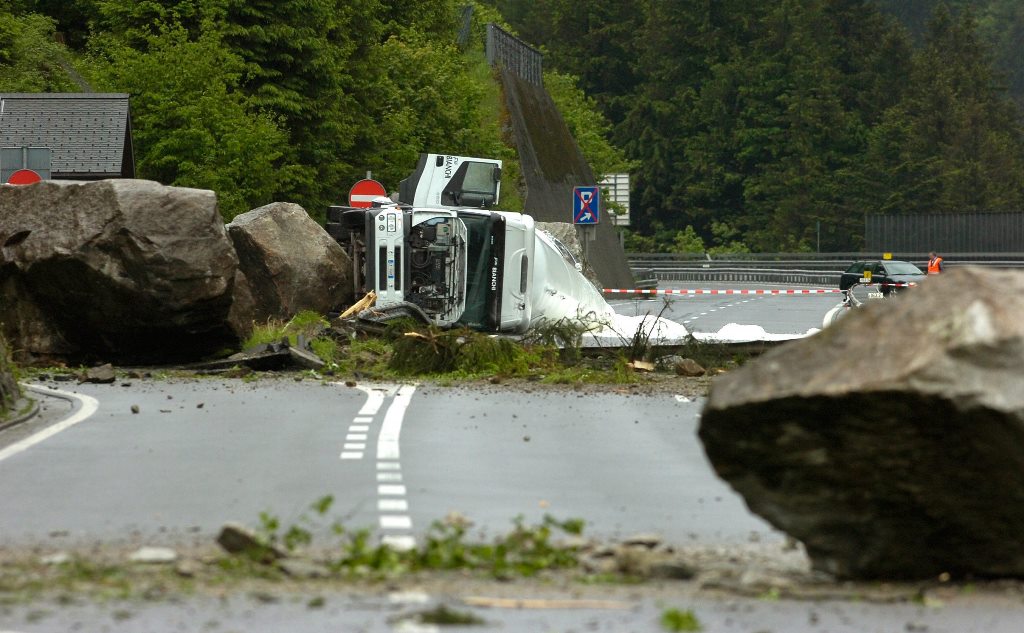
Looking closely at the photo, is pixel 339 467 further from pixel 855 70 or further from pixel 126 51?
pixel 855 70

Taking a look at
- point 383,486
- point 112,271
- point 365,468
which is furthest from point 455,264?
point 383,486

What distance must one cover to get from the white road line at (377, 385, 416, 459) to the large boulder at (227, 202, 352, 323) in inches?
352

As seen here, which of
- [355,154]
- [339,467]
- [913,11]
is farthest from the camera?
[913,11]

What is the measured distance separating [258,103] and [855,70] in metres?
70.9

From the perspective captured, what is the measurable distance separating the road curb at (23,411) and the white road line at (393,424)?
313 cm

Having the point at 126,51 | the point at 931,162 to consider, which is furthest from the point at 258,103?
the point at 931,162

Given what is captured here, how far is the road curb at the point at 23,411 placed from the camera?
54.1 ft

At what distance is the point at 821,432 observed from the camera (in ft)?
27.7

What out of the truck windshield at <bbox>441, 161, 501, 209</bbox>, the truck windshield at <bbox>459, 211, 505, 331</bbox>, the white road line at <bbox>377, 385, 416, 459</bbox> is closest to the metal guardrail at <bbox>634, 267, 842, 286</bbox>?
the truck windshield at <bbox>441, 161, 501, 209</bbox>

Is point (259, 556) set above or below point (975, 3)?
below

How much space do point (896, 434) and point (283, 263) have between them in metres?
22.5

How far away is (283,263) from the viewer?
99.0 feet

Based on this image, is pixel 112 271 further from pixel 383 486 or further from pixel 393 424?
pixel 383 486

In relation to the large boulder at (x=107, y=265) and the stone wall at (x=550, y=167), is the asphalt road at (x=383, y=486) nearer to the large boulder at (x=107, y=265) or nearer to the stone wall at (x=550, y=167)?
the large boulder at (x=107, y=265)
